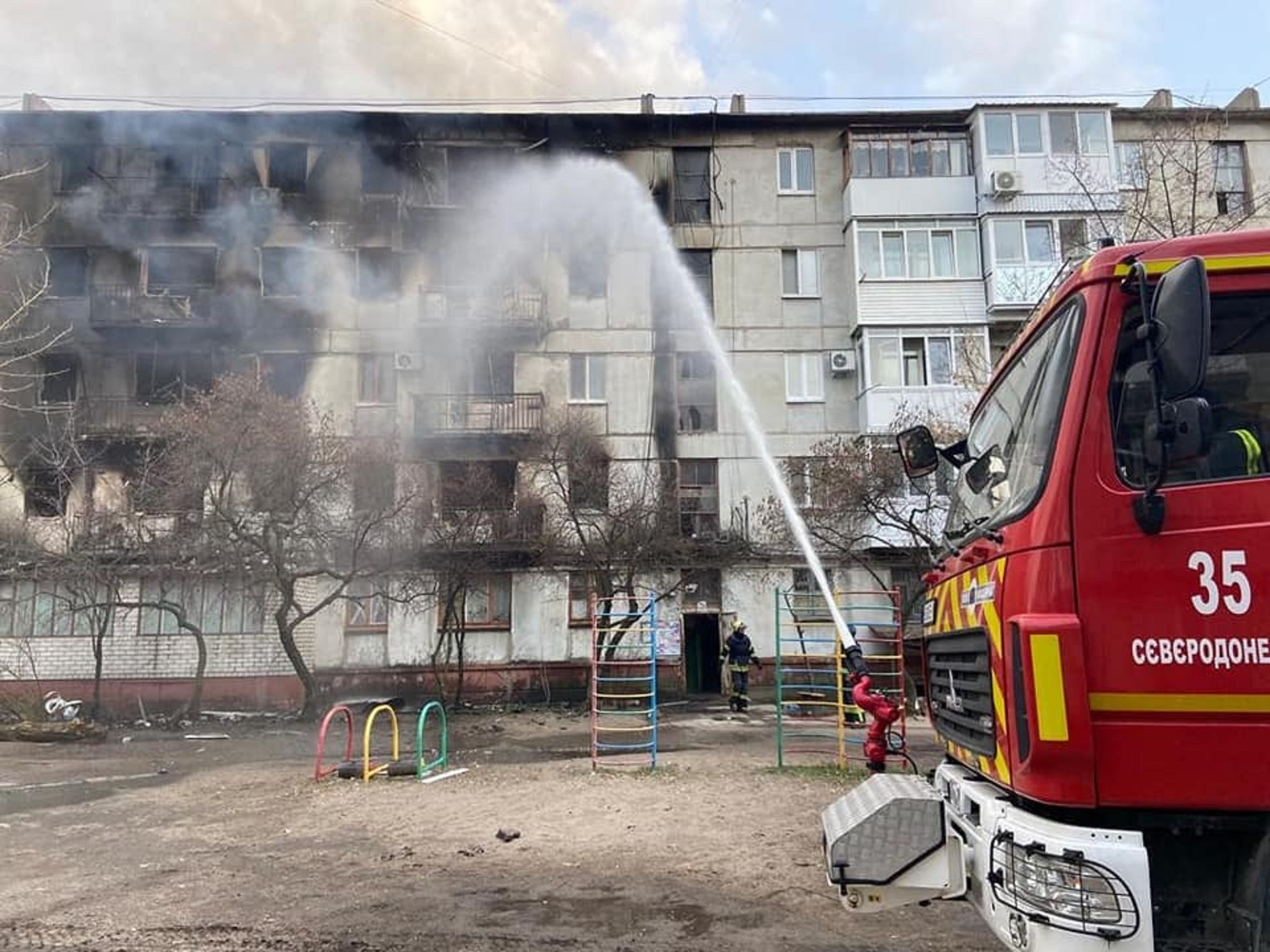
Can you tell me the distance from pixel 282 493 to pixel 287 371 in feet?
33.3

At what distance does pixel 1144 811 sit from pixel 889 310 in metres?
24.9

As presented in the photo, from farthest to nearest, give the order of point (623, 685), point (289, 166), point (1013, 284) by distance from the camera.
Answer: point (289, 166), point (1013, 284), point (623, 685)

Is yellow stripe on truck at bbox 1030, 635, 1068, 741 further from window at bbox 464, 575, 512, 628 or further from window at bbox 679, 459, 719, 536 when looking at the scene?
window at bbox 679, 459, 719, 536

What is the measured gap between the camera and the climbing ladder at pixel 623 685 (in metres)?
12.0

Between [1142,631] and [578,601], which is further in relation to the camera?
[578,601]

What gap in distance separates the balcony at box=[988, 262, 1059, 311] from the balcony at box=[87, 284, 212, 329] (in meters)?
24.5

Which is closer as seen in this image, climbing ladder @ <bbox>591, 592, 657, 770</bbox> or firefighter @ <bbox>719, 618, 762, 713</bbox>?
climbing ladder @ <bbox>591, 592, 657, 770</bbox>

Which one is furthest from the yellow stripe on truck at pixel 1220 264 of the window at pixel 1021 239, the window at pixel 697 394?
the window at pixel 1021 239

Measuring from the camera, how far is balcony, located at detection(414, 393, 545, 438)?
85.4 feet

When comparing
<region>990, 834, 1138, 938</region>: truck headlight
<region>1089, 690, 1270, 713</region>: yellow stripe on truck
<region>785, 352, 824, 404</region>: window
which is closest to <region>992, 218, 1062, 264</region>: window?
<region>785, 352, 824, 404</region>: window

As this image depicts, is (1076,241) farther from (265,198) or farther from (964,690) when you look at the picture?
(265,198)

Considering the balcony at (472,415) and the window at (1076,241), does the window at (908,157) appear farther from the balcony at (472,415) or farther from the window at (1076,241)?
the balcony at (472,415)

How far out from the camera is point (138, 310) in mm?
27078

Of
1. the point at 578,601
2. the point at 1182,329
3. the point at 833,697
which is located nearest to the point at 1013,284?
the point at 833,697
